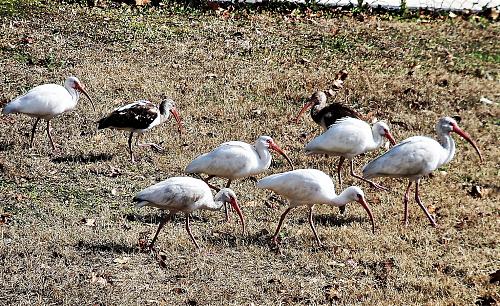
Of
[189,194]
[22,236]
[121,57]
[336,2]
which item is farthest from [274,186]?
[336,2]

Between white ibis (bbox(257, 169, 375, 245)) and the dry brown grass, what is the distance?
346 millimetres

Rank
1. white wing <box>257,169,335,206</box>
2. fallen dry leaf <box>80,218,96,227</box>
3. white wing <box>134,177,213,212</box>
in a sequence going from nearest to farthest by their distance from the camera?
white wing <box>134,177,213,212</box> < white wing <box>257,169,335,206</box> < fallen dry leaf <box>80,218,96,227</box>

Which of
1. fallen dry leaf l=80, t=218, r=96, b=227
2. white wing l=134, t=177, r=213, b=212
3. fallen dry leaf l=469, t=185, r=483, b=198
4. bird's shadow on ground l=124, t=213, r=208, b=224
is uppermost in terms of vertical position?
white wing l=134, t=177, r=213, b=212

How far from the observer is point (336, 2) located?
54.1 feet

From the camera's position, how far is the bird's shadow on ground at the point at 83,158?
382 inches

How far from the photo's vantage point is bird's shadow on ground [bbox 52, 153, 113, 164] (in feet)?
31.8

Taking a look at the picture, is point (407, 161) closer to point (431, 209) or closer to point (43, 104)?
point (431, 209)

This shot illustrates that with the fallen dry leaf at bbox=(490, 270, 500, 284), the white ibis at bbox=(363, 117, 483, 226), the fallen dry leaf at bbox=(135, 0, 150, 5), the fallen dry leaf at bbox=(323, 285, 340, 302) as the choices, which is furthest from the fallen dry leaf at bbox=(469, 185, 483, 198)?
the fallen dry leaf at bbox=(135, 0, 150, 5)

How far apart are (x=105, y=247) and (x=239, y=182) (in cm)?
217

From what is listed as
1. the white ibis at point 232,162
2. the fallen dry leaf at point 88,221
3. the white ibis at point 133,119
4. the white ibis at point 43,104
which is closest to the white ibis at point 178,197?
the white ibis at point 232,162

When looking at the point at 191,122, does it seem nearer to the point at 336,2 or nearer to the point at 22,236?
the point at 22,236

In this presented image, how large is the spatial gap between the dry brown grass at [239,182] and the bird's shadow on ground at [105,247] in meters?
0.02

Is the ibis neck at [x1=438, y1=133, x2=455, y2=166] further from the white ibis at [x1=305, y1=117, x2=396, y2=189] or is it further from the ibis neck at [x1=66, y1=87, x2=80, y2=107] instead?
the ibis neck at [x1=66, y1=87, x2=80, y2=107]

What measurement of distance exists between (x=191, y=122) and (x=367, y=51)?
424cm
